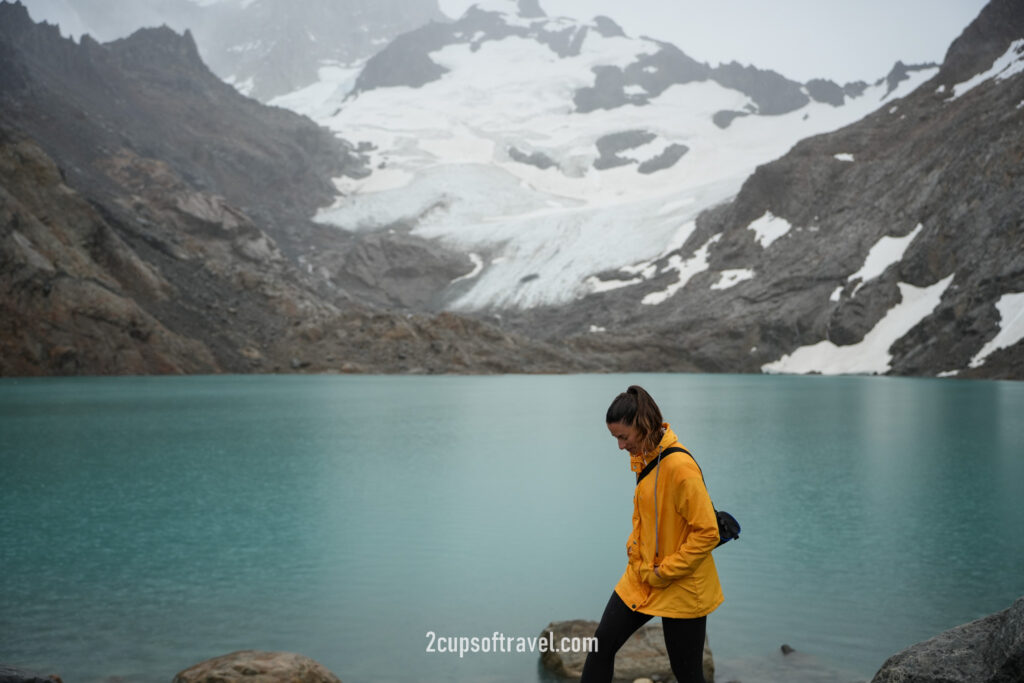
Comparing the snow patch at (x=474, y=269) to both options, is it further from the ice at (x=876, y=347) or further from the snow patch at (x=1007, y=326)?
the snow patch at (x=1007, y=326)

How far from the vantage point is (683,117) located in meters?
167

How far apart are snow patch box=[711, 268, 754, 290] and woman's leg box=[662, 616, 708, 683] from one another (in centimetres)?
6926

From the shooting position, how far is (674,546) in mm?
3545

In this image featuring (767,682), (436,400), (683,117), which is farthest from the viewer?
(683,117)

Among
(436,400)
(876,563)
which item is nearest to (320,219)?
(436,400)

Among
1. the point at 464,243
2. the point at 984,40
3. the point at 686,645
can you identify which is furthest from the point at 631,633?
the point at 464,243

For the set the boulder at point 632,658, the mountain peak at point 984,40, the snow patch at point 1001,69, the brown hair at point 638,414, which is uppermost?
the mountain peak at point 984,40

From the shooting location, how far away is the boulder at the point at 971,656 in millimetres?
3061

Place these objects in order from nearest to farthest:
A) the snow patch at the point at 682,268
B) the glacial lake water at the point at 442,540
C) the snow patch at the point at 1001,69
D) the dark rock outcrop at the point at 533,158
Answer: the glacial lake water at the point at 442,540
the snow patch at the point at 1001,69
the snow patch at the point at 682,268
the dark rock outcrop at the point at 533,158

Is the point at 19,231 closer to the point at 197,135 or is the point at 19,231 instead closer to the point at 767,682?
the point at 767,682

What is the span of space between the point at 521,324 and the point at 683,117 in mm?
103122

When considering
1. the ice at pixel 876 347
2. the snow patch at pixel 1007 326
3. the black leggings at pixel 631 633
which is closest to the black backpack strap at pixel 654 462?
the black leggings at pixel 631 633

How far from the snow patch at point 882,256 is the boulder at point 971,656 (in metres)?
60.0

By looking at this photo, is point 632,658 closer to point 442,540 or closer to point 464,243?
point 442,540
